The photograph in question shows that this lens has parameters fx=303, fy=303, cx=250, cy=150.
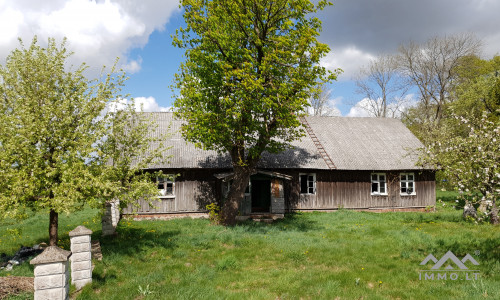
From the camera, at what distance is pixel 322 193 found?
2245 centimetres

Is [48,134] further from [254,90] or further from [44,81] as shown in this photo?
[254,90]

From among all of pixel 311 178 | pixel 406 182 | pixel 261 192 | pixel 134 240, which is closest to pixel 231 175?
pixel 261 192

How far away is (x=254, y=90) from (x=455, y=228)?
1212 centimetres

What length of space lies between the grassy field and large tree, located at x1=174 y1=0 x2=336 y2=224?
491cm

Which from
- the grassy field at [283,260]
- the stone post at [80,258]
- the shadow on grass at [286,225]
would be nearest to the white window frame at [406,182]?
the grassy field at [283,260]

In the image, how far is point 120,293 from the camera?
7.92 m

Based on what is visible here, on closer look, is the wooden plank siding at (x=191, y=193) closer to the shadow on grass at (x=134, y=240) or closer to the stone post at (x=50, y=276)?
the shadow on grass at (x=134, y=240)

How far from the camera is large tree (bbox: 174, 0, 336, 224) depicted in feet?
45.8

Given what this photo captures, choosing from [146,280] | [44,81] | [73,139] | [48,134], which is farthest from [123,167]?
[146,280]

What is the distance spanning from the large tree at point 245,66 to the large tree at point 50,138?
475cm

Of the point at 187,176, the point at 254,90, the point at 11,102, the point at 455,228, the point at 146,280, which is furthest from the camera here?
the point at 187,176

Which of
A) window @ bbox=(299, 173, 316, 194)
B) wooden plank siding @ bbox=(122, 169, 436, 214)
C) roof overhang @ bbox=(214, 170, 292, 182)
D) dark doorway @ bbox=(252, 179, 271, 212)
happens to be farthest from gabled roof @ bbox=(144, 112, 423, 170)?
dark doorway @ bbox=(252, 179, 271, 212)

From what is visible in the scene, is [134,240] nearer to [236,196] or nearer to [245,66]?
[236,196]

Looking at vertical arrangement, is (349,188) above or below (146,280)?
above
